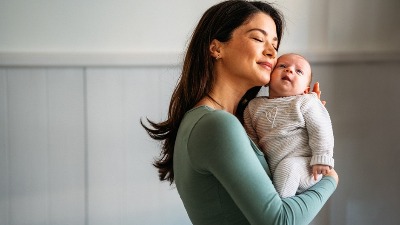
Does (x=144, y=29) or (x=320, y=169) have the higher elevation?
(x=144, y=29)

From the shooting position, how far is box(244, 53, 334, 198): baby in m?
1.05

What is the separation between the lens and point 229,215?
994mm

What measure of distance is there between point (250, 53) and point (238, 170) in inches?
12.6

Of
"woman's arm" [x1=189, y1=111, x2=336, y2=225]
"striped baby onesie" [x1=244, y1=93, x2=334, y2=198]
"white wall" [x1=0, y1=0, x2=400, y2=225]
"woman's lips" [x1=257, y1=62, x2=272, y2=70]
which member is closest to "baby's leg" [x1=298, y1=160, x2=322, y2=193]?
"striped baby onesie" [x1=244, y1=93, x2=334, y2=198]

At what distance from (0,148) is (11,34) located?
1.43ft

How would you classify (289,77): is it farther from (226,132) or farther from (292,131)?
(226,132)

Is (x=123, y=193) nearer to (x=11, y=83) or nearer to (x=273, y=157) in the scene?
(x=11, y=83)

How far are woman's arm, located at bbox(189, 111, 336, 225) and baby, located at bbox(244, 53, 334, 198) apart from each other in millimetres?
119

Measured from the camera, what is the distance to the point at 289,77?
1153mm

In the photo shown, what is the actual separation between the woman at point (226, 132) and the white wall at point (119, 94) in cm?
63

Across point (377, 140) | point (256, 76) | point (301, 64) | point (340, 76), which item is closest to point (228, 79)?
point (256, 76)

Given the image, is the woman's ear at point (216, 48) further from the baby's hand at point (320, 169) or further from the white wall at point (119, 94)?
the white wall at point (119, 94)

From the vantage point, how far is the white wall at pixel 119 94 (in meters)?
1.79

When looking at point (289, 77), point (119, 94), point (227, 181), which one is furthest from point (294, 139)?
point (119, 94)
